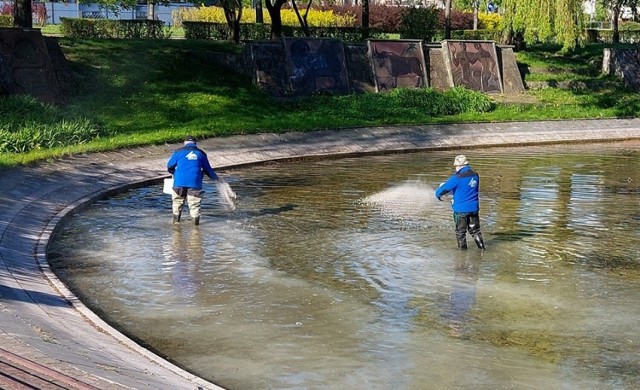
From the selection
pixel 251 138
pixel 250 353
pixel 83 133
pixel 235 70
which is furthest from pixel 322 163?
pixel 250 353

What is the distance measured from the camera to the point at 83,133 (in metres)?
27.0

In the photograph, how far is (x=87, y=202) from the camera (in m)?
20.4

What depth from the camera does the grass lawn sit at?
30.6m

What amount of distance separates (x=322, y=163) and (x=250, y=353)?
16580 millimetres

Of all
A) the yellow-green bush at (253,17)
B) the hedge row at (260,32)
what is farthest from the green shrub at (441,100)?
A: the yellow-green bush at (253,17)

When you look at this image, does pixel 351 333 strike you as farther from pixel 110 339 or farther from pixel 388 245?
pixel 388 245

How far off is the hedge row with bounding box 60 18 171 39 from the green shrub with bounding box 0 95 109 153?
1291 centimetres

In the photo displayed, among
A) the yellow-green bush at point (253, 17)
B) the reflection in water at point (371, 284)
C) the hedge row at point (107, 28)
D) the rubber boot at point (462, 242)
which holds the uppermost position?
the yellow-green bush at point (253, 17)

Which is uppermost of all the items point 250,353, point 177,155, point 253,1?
point 253,1

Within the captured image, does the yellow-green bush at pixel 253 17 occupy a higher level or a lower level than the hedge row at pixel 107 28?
higher

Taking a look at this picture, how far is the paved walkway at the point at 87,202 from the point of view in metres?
9.60

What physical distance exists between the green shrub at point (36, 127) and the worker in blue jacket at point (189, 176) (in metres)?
7.55

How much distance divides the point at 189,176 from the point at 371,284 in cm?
514

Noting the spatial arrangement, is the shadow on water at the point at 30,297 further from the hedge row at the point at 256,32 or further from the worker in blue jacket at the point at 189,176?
the hedge row at the point at 256,32
